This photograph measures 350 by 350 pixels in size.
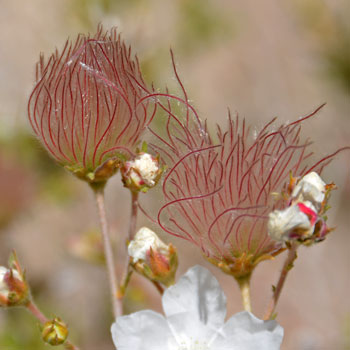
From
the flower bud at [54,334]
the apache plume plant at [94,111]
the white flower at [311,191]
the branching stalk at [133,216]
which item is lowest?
the flower bud at [54,334]

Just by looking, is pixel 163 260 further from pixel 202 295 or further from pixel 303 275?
pixel 303 275

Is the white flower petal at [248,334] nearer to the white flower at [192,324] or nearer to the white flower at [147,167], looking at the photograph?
the white flower at [192,324]

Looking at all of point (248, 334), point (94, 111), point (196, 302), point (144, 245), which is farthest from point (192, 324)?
point (94, 111)

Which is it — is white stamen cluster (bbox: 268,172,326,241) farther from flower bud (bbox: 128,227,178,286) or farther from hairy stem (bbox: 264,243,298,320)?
flower bud (bbox: 128,227,178,286)

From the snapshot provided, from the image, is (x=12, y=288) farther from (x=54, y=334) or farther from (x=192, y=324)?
(x=192, y=324)

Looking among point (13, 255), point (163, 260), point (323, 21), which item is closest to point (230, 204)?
point (163, 260)

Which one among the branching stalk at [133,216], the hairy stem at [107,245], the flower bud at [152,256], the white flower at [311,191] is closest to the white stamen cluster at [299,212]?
the white flower at [311,191]
